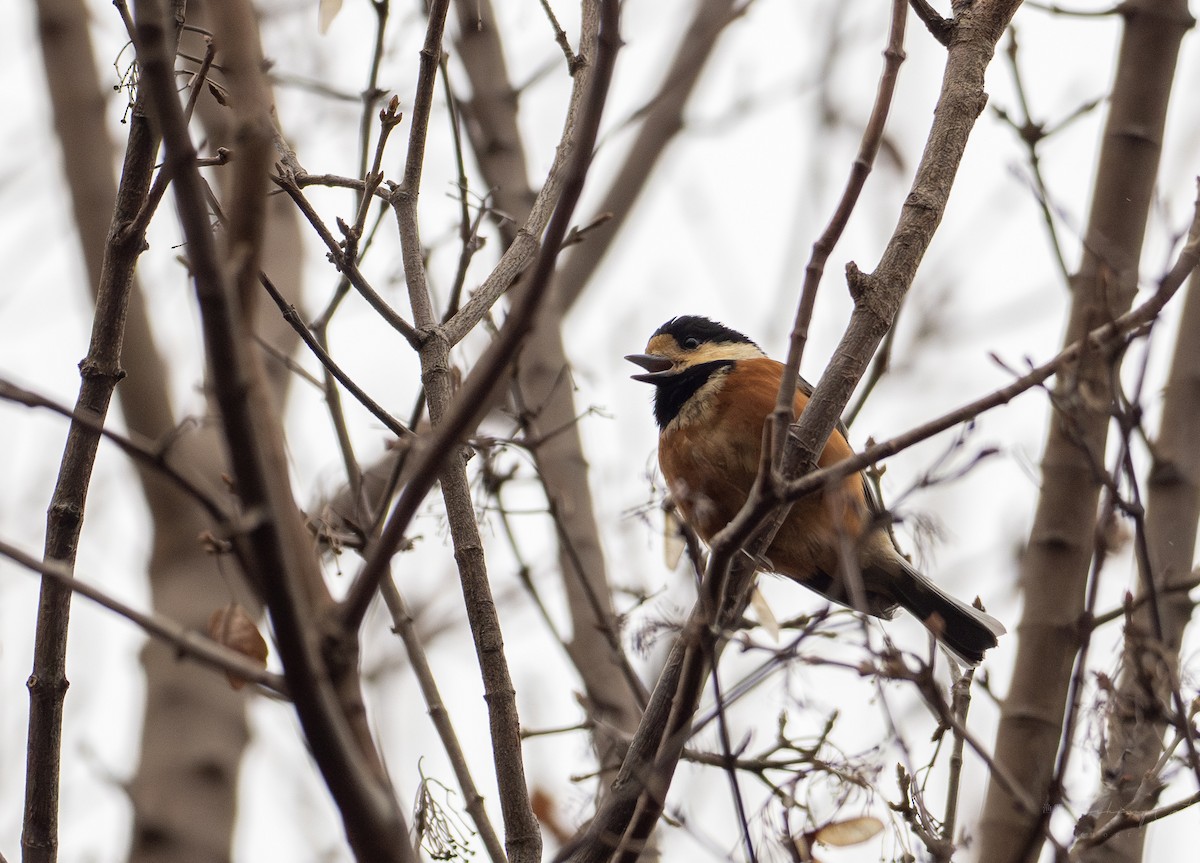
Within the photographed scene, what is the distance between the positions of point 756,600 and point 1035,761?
2.75 feet

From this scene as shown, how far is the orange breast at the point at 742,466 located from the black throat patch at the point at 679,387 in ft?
0.47

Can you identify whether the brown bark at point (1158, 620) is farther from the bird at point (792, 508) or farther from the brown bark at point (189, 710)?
the brown bark at point (189, 710)

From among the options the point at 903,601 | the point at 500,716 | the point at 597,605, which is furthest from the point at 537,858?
the point at 903,601

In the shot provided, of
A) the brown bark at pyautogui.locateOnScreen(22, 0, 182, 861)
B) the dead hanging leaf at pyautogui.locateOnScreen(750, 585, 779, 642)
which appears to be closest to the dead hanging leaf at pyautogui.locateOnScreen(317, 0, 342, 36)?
the brown bark at pyautogui.locateOnScreen(22, 0, 182, 861)

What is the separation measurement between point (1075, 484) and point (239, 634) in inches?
97.4

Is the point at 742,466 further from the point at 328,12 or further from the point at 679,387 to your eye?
the point at 328,12

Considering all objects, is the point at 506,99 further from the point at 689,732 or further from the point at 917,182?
the point at 689,732

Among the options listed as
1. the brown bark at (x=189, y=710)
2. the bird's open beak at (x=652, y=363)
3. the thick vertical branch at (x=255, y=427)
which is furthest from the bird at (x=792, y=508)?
the thick vertical branch at (x=255, y=427)

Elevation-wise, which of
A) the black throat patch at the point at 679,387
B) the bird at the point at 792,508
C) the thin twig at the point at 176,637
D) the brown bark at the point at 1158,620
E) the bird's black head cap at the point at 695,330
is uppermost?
the bird's black head cap at the point at 695,330

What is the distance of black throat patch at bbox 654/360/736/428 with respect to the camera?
4.65 metres

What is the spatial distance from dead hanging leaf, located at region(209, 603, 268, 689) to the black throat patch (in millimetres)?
2465

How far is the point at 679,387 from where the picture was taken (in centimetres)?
472

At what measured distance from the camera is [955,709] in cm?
259

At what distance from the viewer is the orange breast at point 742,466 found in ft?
14.0
